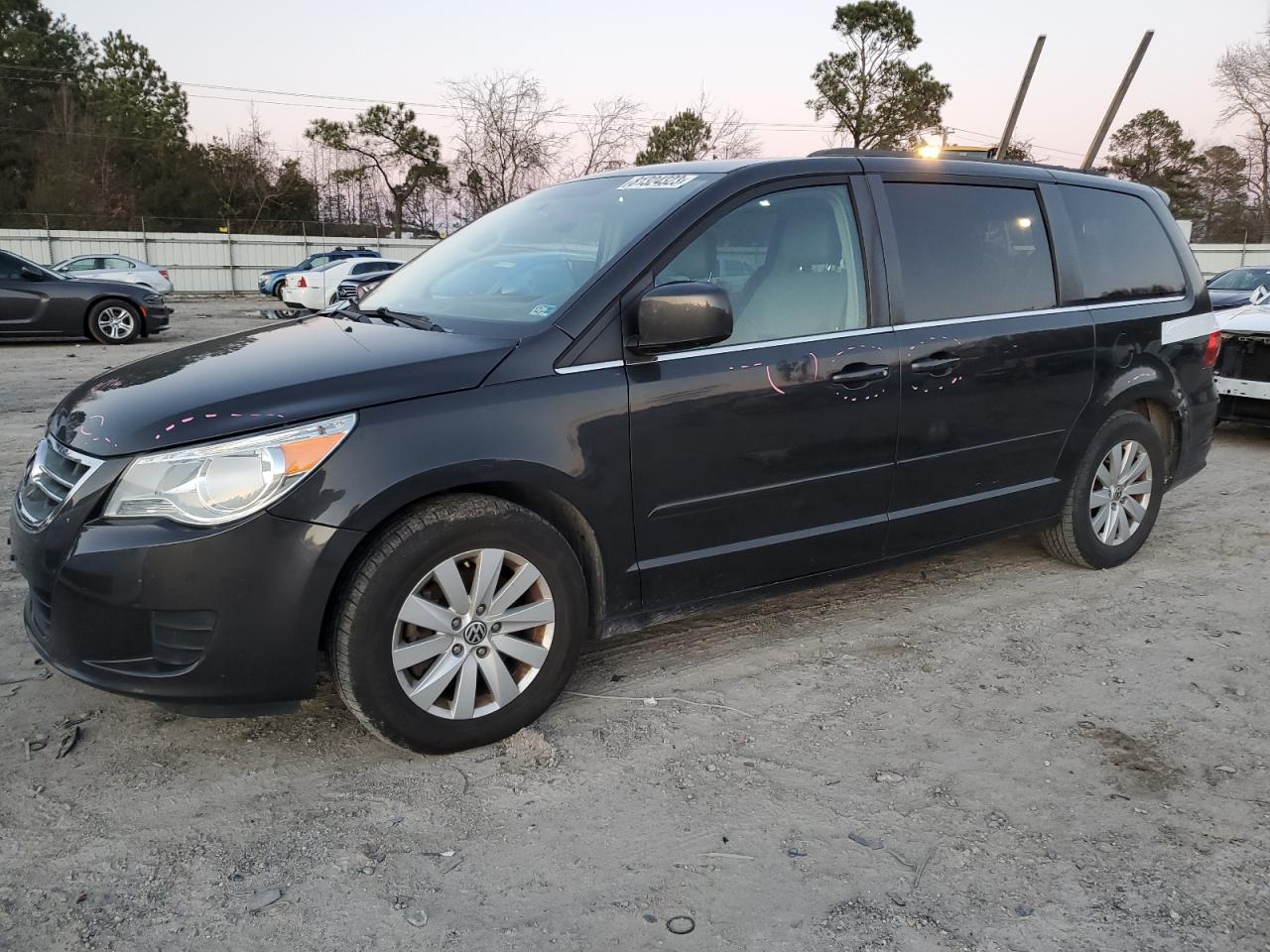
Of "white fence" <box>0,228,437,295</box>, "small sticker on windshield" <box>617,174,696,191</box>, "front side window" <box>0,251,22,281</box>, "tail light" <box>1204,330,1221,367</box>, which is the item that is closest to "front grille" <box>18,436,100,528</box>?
"small sticker on windshield" <box>617,174,696,191</box>

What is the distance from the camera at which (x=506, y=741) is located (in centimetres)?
314

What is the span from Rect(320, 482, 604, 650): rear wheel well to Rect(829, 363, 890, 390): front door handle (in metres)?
1.08

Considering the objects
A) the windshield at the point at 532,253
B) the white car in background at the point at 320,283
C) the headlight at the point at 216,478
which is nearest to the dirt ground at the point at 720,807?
the headlight at the point at 216,478

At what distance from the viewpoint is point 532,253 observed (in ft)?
12.3

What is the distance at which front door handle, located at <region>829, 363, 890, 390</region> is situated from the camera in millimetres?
3613

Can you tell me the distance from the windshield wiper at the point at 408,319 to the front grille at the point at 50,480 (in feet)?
3.60

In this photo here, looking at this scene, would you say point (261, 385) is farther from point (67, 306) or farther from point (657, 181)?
point (67, 306)

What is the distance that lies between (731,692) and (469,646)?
101cm

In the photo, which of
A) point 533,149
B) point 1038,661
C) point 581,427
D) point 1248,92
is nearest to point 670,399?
point 581,427

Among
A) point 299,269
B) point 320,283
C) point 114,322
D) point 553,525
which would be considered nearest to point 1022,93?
point 553,525

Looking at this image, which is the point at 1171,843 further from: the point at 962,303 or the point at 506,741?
the point at 962,303

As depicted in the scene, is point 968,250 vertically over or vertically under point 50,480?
over

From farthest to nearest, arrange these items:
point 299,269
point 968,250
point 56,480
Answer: point 299,269
point 968,250
point 56,480

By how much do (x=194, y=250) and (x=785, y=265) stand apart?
3334 centimetres
